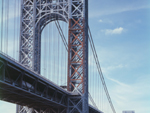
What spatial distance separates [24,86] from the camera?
3978 centimetres

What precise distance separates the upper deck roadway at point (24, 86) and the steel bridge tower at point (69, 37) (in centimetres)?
224

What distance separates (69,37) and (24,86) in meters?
20.5

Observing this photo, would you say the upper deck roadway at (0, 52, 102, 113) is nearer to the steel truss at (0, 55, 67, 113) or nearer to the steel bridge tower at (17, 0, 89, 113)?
the steel truss at (0, 55, 67, 113)

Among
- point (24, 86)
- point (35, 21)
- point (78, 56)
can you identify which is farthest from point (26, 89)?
point (35, 21)

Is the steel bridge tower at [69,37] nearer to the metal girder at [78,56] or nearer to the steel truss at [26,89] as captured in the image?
the metal girder at [78,56]

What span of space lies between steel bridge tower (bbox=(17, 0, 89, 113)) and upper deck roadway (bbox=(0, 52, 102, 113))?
2245mm

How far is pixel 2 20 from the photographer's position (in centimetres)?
3625

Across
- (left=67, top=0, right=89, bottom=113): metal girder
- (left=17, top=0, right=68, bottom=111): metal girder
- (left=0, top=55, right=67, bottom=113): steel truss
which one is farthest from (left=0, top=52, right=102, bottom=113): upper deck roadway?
(left=17, top=0, right=68, bottom=111): metal girder

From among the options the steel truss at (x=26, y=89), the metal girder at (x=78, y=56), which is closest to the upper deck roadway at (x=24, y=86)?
the steel truss at (x=26, y=89)

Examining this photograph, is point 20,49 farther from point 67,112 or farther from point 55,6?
point 67,112

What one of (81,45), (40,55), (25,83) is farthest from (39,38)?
(25,83)

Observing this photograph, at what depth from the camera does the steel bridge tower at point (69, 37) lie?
5656 centimetres

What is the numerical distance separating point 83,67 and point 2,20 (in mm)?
23086

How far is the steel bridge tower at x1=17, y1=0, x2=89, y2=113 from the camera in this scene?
56562 millimetres
